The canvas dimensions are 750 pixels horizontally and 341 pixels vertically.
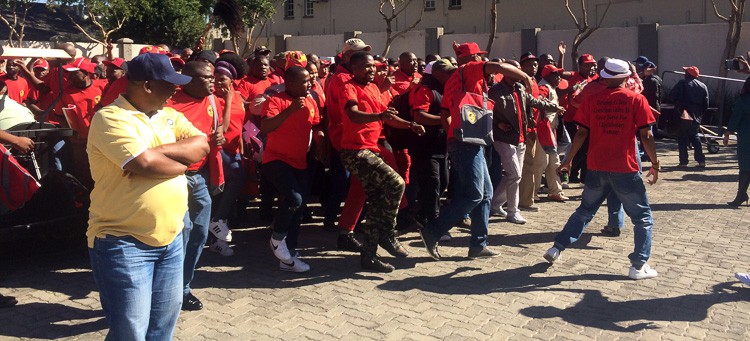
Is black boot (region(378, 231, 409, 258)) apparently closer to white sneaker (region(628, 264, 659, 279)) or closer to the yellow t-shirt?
white sneaker (region(628, 264, 659, 279))

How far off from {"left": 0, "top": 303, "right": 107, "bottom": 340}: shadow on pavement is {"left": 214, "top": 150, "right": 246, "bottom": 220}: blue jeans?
6.16 feet

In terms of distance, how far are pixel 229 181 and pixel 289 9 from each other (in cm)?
3929

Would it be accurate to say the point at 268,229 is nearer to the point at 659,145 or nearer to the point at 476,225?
the point at 476,225

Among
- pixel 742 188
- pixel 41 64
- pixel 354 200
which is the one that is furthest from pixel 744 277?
pixel 41 64

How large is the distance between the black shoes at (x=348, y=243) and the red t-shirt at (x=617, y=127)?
2.22 metres

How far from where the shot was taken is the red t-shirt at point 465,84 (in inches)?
274

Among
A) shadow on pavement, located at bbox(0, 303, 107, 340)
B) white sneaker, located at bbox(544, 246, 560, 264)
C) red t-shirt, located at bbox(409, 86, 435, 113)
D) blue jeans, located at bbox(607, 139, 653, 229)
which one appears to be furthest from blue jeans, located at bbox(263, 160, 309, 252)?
blue jeans, located at bbox(607, 139, 653, 229)

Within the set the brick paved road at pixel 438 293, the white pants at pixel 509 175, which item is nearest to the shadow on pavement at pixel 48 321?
the brick paved road at pixel 438 293

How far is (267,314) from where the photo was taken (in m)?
5.78

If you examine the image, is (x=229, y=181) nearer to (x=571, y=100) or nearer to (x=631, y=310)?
(x=631, y=310)

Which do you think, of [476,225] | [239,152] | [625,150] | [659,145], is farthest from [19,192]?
[659,145]

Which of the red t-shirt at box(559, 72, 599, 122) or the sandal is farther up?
the red t-shirt at box(559, 72, 599, 122)

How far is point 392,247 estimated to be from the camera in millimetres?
7059

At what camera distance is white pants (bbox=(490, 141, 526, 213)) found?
8797 mm
